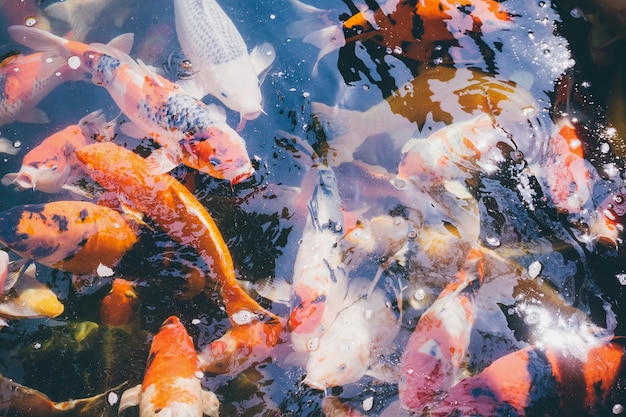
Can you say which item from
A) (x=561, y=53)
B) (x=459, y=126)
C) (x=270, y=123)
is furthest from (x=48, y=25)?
(x=561, y=53)

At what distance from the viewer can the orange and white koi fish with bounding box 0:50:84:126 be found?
10.5 ft

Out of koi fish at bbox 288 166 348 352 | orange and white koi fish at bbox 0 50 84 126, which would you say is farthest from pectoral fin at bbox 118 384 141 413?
orange and white koi fish at bbox 0 50 84 126

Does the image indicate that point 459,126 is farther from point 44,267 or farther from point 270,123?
point 44,267

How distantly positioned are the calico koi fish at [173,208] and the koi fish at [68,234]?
190mm

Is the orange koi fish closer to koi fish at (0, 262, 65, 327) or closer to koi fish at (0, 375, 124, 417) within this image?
koi fish at (0, 262, 65, 327)

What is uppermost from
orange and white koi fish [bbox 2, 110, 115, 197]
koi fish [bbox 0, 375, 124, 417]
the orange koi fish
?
orange and white koi fish [bbox 2, 110, 115, 197]

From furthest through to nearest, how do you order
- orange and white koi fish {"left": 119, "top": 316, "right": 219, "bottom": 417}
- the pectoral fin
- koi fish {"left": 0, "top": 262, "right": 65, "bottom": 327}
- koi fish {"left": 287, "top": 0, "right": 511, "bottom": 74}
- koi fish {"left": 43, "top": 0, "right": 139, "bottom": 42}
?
koi fish {"left": 43, "top": 0, "right": 139, "bottom": 42}, koi fish {"left": 287, "top": 0, "right": 511, "bottom": 74}, koi fish {"left": 0, "top": 262, "right": 65, "bottom": 327}, the pectoral fin, orange and white koi fish {"left": 119, "top": 316, "right": 219, "bottom": 417}

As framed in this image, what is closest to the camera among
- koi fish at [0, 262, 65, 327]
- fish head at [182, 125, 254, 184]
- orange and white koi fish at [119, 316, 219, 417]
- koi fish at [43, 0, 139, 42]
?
orange and white koi fish at [119, 316, 219, 417]

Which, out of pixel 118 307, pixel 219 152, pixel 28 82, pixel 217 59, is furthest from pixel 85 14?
pixel 118 307

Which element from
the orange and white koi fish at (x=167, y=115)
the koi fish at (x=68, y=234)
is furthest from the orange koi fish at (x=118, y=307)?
the orange and white koi fish at (x=167, y=115)

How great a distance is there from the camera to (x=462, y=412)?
2.48 metres

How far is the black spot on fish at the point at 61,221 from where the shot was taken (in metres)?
2.69

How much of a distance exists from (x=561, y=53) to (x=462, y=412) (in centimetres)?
261

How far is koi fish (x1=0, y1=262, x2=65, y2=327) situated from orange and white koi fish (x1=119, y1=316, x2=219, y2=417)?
670 mm
